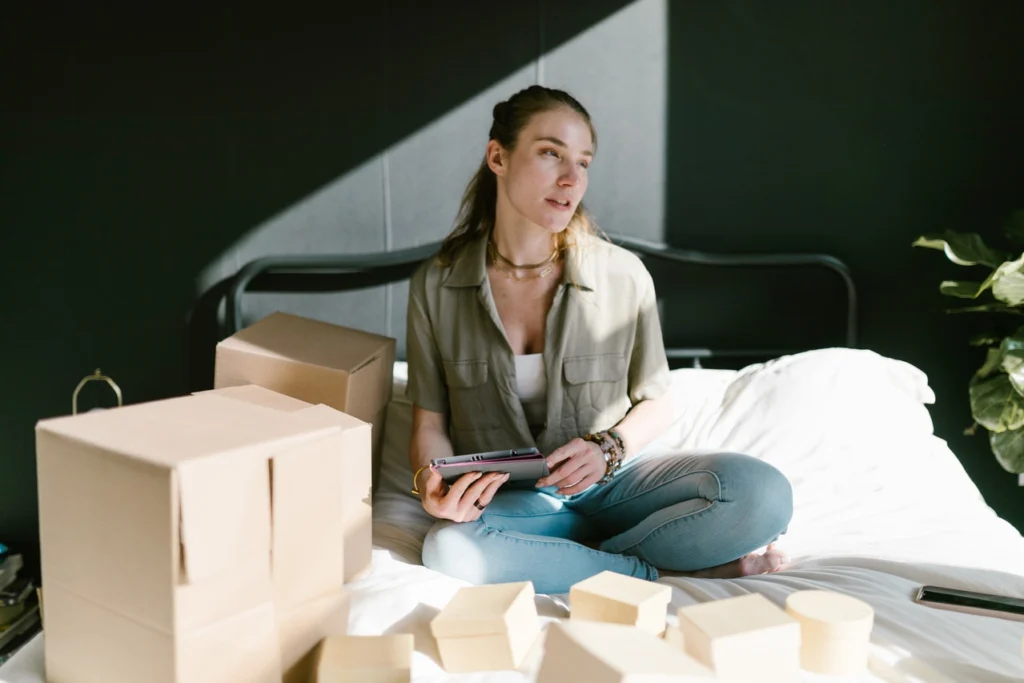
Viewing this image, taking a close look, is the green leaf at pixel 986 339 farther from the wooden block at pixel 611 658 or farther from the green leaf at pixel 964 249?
the wooden block at pixel 611 658

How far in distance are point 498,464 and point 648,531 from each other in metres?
0.31

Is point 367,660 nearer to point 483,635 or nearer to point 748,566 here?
point 483,635

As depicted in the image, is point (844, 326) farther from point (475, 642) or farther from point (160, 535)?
point (160, 535)

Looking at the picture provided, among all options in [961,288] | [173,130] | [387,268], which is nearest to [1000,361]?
[961,288]

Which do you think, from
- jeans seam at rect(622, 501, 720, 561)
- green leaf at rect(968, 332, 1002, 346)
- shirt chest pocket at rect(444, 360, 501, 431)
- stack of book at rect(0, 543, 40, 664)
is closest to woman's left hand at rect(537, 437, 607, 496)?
jeans seam at rect(622, 501, 720, 561)

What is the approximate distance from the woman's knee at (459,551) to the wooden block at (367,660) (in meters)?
0.32

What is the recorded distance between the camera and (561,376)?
166cm

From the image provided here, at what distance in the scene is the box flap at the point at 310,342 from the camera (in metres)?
1.66

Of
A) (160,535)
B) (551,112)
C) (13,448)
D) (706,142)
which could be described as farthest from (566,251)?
(13,448)

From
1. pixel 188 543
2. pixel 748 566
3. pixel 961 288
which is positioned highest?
pixel 961 288

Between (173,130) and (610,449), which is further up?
(173,130)

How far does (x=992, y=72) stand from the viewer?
2.33 metres

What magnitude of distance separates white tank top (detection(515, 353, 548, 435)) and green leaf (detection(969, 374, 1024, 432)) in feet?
3.64

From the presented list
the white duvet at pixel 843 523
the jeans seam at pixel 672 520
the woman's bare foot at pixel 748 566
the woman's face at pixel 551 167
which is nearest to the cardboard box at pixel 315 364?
the white duvet at pixel 843 523
